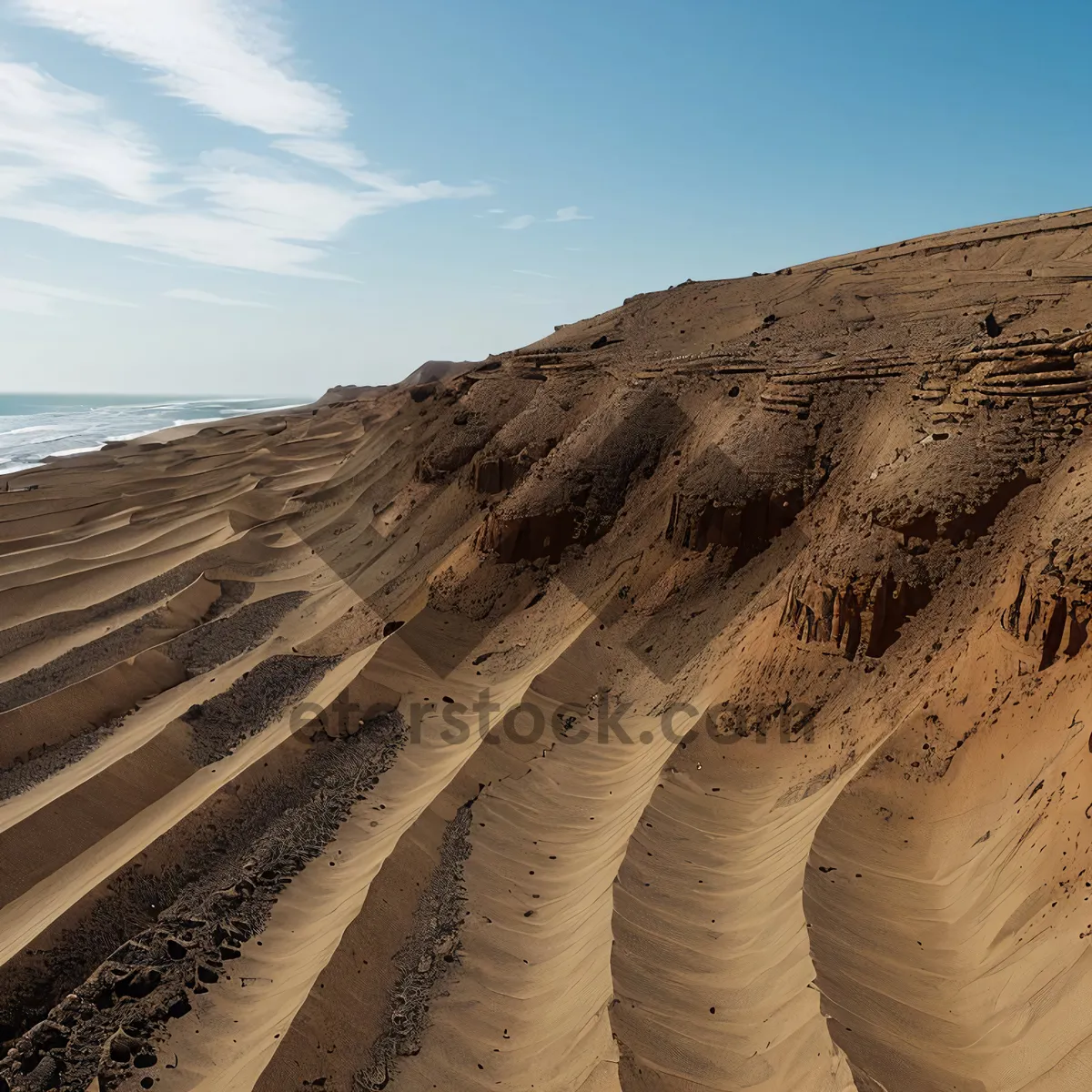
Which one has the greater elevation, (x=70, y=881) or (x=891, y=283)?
(x=891, y=283)

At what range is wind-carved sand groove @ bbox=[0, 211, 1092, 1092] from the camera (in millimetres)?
6328

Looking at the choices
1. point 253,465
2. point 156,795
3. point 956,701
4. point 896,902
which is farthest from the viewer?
point 253,465

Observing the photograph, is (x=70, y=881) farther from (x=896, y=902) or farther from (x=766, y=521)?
(x=766, y=521)

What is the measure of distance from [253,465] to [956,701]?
31071mm

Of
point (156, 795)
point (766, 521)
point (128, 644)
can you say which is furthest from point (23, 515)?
point (766, 521)

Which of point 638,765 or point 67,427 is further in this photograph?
point 67,427

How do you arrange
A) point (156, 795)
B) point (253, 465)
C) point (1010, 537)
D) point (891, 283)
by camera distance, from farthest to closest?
point (253, 465) < point (891, 283) < point (156, 795) < point (1010, 537)

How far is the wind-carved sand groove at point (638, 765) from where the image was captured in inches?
249

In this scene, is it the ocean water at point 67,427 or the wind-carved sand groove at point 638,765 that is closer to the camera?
the wind-carved sand groove at point 638,765

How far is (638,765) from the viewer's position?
10.3 meters

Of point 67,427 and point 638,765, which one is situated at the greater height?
point 67,427

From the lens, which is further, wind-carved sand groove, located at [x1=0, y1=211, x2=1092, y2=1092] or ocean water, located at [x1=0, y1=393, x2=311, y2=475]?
ocean water, located at [x1=0, y1=393, x2=311, y2=475]

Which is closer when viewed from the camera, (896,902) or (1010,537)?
(896,902)

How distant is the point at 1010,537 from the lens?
31.0 feet
